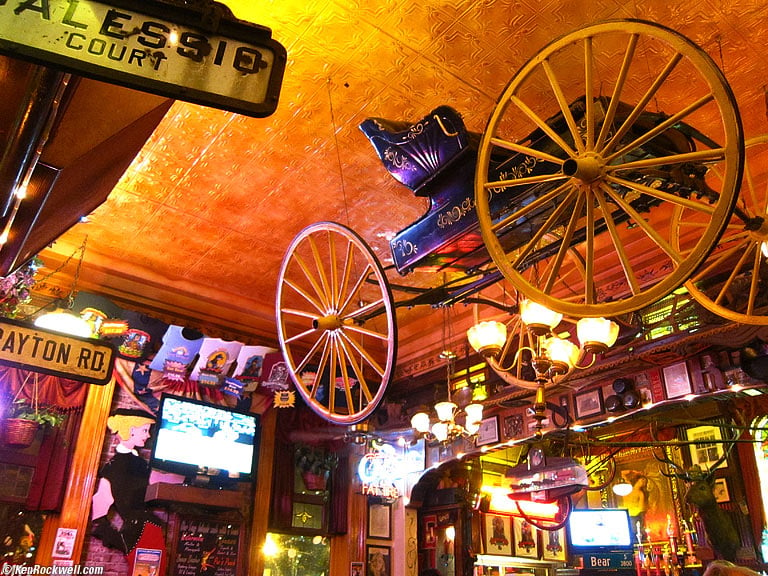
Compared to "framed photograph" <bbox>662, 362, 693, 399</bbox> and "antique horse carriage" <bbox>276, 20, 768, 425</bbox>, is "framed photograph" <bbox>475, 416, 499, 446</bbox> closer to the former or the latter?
"framed photograph" <bbox>662, 362, 693, 399</bbox>

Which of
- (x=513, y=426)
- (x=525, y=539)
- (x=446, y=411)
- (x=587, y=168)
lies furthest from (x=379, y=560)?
(x=587, y=168)

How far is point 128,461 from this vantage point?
22.7 ft

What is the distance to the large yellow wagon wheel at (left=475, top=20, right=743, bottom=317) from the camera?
212 centimetres

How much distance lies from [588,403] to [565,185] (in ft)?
14.7

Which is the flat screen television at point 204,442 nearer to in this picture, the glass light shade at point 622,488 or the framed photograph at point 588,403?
the framed photograph at point 588,403

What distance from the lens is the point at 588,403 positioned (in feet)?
21.3

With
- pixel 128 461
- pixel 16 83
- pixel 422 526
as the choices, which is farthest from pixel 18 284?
pixel 422 526

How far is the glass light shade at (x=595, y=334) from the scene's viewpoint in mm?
4020

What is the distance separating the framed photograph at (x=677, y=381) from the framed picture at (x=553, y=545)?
4.70m

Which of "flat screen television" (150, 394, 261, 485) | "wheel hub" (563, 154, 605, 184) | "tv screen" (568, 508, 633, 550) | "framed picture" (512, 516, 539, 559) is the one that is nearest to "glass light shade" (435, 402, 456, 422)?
"flat screen television" (150, 394, 261, 485)

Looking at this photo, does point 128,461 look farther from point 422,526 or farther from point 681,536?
point 681,536

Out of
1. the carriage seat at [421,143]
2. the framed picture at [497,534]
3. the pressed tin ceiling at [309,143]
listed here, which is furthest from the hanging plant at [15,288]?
the framed picture at [497,534]

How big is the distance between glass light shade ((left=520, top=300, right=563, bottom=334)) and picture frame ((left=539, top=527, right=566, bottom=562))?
6748mm

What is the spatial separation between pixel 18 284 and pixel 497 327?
3.92 meters
